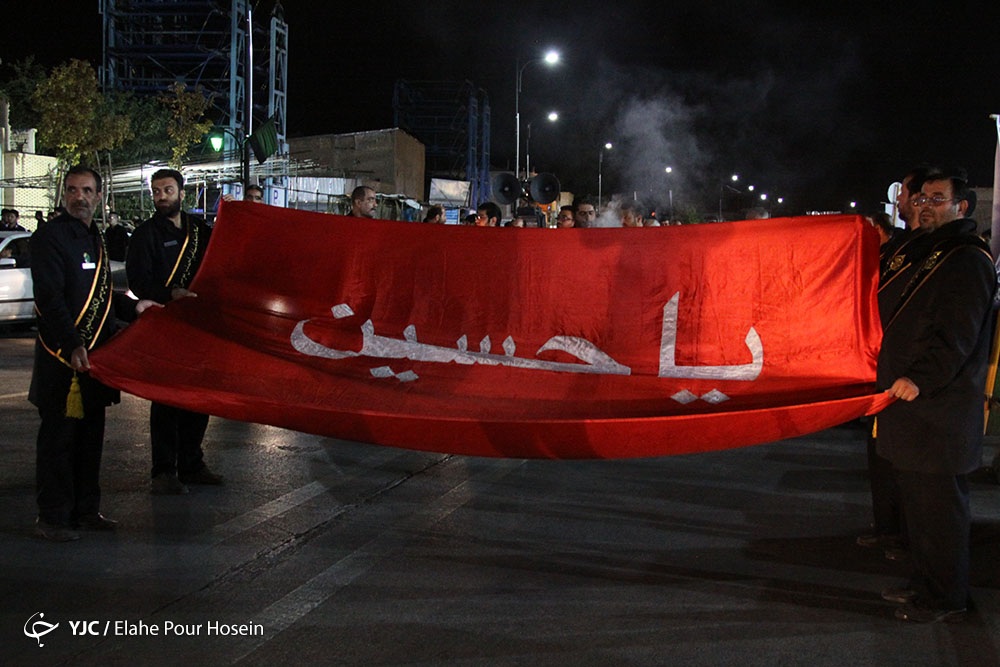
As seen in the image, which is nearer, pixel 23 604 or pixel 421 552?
pixel 23 604

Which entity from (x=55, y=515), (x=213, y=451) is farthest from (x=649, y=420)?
(x=213, y=451)

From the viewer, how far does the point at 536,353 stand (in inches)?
192

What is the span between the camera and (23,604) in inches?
156

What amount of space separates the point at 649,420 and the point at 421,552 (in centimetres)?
159

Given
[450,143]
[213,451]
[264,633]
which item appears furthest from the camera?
[450,143]

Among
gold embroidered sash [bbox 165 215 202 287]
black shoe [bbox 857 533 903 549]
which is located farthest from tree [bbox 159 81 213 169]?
black shoe [bbox 857 533 903 549]

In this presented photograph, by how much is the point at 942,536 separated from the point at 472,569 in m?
2.22

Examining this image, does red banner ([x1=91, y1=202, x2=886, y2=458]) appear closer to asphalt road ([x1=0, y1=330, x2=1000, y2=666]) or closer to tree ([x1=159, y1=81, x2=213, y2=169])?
asphalt road ([x1=0, y1=330, x2=1000, y2=666])

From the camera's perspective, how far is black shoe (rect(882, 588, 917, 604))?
164 inches

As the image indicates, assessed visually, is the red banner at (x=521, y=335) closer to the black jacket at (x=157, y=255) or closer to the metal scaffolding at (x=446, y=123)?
the black jacket at (x=157, y=255)

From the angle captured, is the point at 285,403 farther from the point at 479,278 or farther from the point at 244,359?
the point at 479,278

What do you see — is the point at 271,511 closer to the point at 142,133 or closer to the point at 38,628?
the point at 38,628

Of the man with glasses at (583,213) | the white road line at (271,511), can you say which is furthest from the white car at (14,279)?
the white road line at (271,511)

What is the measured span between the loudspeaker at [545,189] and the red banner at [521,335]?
10192 millimetres
